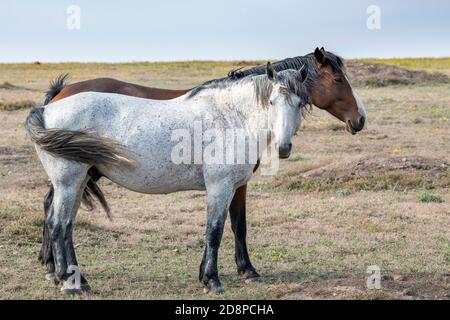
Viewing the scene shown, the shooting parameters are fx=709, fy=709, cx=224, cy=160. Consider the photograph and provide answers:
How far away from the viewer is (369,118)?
2147 cm

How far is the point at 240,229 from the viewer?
302 inches

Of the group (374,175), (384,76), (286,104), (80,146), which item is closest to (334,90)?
(286,104)

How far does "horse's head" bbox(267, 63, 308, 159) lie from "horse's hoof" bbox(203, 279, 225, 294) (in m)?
1.40

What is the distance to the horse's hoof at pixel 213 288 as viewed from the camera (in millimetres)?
6824

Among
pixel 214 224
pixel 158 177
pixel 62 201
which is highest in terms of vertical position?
pixel 158 177

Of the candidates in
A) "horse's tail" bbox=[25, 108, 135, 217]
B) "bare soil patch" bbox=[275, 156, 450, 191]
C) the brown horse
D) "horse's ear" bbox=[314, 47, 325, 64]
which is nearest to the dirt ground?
"bare soil patch" bbox=[275, 156, 450, 191]

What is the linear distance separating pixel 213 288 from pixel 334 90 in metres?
2.77

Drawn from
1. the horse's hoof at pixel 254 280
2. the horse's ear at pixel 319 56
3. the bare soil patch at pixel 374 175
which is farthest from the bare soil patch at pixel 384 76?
the horse's hoof at pixel 254 280

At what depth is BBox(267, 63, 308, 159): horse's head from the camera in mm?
6414

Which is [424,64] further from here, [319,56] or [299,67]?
[299,67]

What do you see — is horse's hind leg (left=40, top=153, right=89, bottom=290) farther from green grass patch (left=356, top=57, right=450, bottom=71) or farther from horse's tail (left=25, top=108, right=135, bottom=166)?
green grass patch (left=356, top=57, right=450, bottom=71)

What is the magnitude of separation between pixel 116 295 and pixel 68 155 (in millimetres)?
1436
